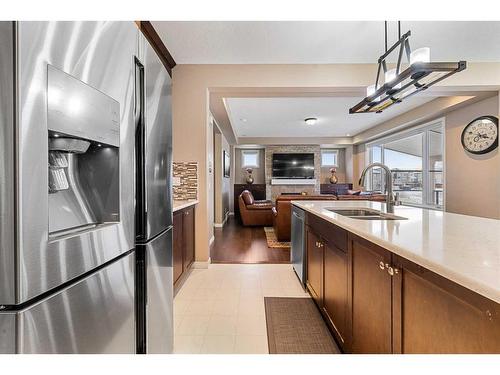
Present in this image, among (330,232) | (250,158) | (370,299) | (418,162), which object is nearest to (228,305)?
(330,232)

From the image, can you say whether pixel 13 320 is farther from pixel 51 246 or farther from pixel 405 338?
pixel 405 338

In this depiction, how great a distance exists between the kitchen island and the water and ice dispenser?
42.6 inches

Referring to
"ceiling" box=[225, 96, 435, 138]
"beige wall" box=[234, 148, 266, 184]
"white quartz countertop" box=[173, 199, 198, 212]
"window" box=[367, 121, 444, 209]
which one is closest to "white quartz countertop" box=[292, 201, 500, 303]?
"white quartz countertop" box=[173, 199, 198, 212]

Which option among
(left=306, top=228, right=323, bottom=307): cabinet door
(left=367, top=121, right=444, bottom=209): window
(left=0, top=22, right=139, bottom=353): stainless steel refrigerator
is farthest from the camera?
(left=367, top=121, right=444, bottom=209): window

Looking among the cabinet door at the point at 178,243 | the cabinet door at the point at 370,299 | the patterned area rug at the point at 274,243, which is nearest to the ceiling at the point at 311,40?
the cabinet door at the point at 178,243

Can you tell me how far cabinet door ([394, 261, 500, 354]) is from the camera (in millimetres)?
658

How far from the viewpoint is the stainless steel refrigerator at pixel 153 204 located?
1.07 meters

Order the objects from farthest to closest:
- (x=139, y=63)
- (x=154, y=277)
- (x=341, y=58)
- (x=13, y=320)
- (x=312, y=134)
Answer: (x=312, y=134)
(x=341, y=58)
(x=154, y=277)
(x=139, y=63)
(x=13, y=320)

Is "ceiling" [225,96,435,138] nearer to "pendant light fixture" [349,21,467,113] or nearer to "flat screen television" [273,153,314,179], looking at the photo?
"flat screen television" [273,153,314,179]

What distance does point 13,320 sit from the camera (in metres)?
0.54

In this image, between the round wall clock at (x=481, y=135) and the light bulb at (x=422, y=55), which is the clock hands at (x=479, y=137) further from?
the light bulb at (x=422, y=55)

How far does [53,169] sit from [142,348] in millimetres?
831

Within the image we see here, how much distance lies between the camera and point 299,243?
9.01ft

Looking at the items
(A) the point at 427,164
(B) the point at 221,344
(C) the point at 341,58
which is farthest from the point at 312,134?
(B) the point at 221,344
